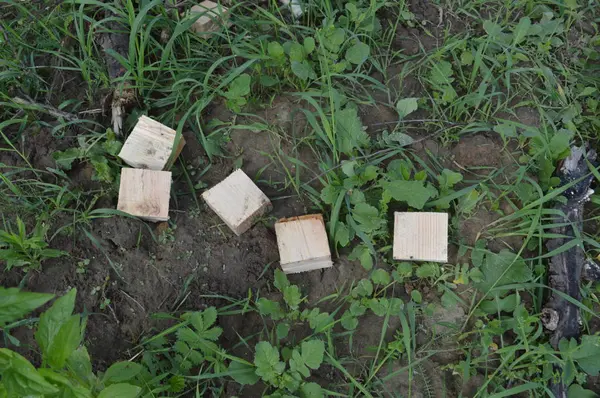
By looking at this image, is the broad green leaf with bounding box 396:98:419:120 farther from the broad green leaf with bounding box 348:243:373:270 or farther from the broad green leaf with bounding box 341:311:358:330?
the broad green leaf with bounding box 341:311:358:330

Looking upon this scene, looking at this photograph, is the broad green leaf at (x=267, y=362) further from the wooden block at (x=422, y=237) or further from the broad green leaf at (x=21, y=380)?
the broad green leaf at (x=21, y=380)

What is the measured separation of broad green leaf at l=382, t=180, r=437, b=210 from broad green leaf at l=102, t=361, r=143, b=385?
1.19 meters

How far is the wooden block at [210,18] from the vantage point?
2.40 metres

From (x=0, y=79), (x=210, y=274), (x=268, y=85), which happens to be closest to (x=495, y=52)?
(x=268, y=85)

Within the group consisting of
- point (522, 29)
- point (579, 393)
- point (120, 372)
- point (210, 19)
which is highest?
point (210, 19)

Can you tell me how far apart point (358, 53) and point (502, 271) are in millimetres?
1180

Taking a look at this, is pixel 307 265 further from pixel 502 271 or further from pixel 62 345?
pixel 62 345

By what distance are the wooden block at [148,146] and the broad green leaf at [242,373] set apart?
0.92 metres

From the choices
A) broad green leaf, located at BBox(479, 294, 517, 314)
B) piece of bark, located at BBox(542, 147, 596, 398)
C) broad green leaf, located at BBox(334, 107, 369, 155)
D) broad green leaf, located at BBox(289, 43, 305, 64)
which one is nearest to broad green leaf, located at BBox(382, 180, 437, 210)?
broad green leaf, located at BBox(334, 107, 369, 155)

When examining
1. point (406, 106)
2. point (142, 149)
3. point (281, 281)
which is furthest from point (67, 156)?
point (406, 106)

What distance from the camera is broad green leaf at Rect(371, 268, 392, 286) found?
202cm

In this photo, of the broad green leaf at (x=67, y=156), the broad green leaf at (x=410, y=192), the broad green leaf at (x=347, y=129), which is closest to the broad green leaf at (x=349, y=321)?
the broad green leaf at (x=410, y=192)

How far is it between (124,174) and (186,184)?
0.28m

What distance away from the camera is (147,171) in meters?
2.11
